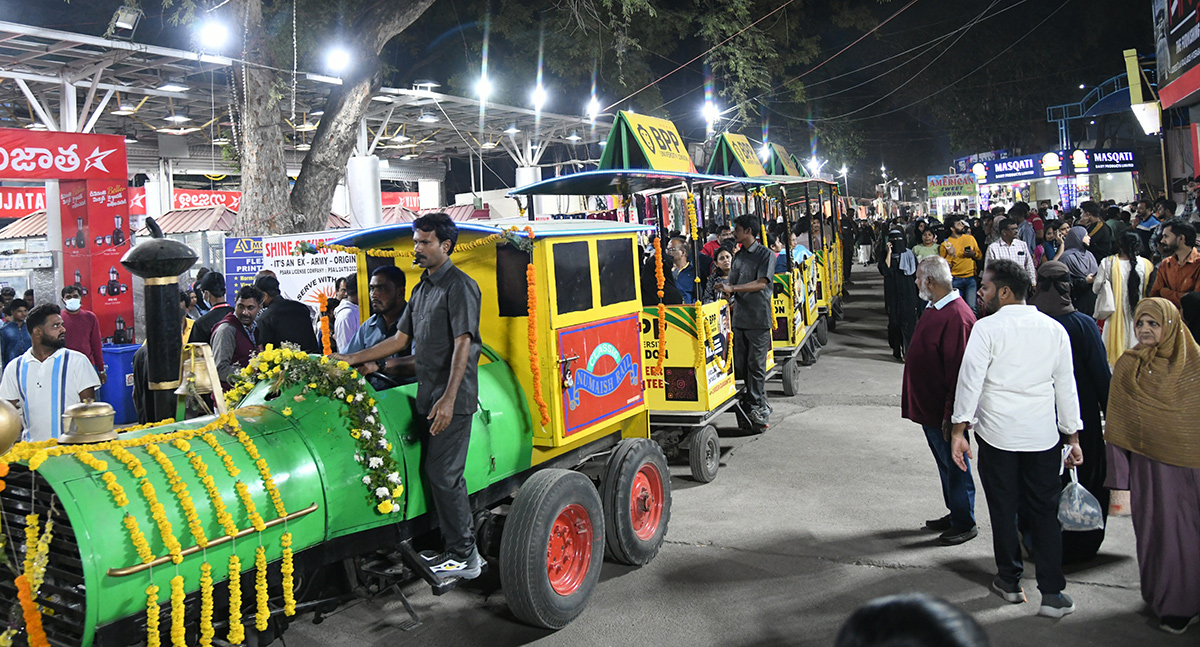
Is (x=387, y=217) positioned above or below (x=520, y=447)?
above

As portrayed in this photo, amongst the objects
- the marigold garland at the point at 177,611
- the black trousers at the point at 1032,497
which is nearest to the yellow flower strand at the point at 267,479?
the marigold garland at the point at 177,611

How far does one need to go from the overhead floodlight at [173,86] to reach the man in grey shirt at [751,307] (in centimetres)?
1067

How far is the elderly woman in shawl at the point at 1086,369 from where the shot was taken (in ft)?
16.2

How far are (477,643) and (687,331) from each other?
385 centimetres

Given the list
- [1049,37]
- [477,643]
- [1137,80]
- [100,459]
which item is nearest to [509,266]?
[477,643]

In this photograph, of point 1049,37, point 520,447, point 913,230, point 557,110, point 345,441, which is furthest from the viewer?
point 1049,37

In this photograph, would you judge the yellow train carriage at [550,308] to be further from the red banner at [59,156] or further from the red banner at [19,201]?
the red banner at [19,201]

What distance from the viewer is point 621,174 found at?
7715mm

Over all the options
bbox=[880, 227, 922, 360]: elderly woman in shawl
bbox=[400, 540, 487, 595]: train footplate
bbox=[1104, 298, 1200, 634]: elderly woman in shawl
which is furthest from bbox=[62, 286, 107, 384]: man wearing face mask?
bbox=[880, 227, 922, 360]: elderly woman in shawl

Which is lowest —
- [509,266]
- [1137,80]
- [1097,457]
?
[1097,457]

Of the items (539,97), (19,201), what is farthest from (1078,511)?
(19,201)

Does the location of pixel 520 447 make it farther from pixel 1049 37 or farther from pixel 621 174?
pixel 1049 37

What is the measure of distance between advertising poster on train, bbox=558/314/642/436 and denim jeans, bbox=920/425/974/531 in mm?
2020

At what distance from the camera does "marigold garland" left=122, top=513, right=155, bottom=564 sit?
3061 millimetres
